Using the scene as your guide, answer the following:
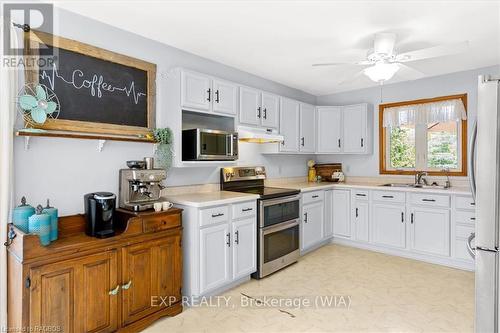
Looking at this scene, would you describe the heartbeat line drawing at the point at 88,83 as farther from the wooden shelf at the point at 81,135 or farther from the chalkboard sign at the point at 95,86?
the wooden shelf at the point at 81,135

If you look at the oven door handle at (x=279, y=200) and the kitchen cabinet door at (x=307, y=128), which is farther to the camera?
the kitchen cabinet door at (x=307, y=128)

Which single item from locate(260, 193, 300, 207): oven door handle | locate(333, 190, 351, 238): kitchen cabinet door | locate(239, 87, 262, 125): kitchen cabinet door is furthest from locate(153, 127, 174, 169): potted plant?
locate(333, 190, 351, 238): kitchen cabinet door

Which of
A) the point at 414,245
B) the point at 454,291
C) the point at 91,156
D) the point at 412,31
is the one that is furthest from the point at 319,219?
the point at 91,156

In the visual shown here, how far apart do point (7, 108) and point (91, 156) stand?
0.67m

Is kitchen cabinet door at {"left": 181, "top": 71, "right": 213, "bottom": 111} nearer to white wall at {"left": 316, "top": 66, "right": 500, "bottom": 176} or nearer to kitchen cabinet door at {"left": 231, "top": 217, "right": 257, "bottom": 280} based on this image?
kitchen cabinet door at {"left": 231, "top": 217, "right": 257, "bottom": 280}

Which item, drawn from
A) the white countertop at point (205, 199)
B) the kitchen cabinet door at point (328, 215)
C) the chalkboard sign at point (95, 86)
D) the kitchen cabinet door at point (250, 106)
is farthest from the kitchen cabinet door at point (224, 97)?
the kitchen cabinet door at point (328, 215)

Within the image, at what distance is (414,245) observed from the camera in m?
3.92

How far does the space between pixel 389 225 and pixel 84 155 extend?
3.90 m

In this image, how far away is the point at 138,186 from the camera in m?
2.56

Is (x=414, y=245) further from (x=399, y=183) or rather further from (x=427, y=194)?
(x=399, y=183)

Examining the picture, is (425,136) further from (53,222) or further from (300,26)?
(53,222)

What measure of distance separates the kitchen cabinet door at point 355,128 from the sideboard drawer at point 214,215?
2.82 meters

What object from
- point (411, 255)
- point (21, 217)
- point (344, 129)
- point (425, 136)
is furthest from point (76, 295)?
point (425, 136)

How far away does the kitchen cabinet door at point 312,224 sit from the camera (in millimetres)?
4000
